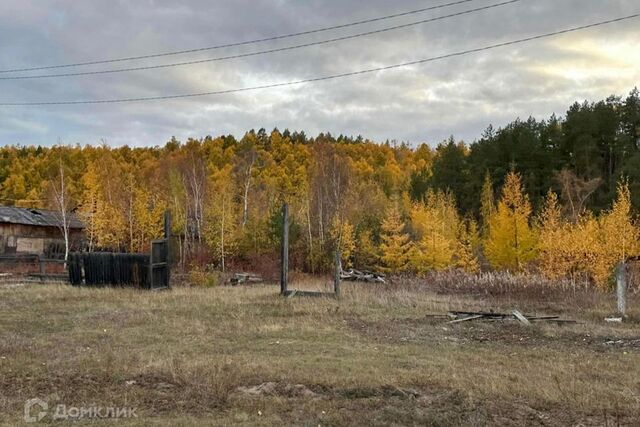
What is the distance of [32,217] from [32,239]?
5.73ft

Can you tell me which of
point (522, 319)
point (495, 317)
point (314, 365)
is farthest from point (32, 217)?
point (314, 365)

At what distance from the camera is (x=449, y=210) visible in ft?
143

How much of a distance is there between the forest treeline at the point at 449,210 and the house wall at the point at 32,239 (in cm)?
287

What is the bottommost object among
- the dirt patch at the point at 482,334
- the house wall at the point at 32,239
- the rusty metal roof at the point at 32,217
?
the dirt patch at the point at 482,334

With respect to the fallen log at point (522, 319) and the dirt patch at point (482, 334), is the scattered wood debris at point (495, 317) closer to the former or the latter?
the fallen log at point (522, 319)

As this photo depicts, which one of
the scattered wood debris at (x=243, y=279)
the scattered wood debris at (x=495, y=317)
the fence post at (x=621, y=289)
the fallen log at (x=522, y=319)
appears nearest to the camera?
the fallen log at (x=522, y=319)

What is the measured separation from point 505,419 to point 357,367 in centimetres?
273

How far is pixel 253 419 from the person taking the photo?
5859 millimetres

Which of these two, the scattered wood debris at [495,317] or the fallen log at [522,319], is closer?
the fallen log at [522,319]

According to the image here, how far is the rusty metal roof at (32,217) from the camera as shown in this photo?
4155cm

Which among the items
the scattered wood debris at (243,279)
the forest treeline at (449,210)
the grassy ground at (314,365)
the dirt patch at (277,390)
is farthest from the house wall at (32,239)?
the dirt patch at (277,390)

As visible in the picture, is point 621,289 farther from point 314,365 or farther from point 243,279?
point 243,279

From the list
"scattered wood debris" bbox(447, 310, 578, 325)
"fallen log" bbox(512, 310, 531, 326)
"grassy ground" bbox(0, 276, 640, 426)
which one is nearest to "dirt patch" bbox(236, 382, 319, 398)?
"grassy ground" bbox(0, 276, 640, 426)

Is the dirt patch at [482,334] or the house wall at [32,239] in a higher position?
the house wall at [32,239]
